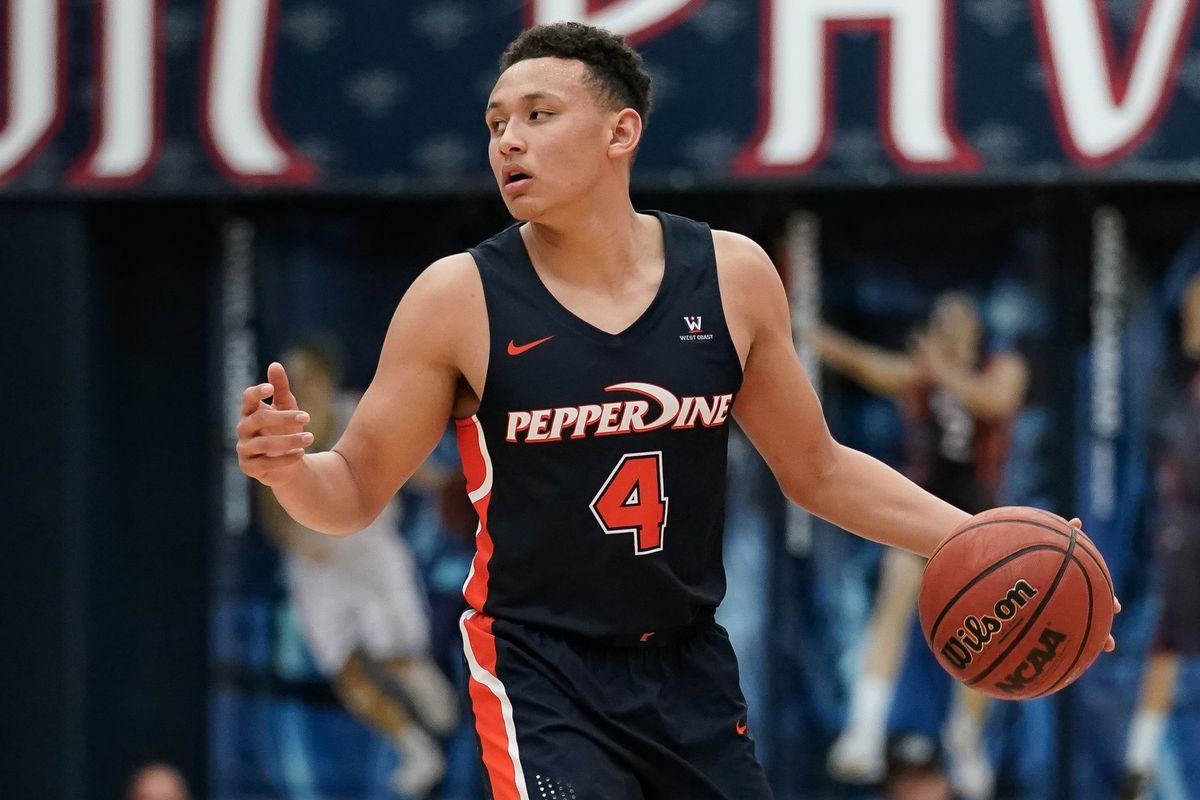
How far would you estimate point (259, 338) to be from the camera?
8758mm

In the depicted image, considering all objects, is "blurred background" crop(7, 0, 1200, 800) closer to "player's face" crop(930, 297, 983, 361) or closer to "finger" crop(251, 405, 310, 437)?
"player's face" crop(930, 297, 983, 361)

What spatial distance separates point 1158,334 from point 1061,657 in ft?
14.8

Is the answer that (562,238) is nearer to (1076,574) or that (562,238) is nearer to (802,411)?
(802,411)

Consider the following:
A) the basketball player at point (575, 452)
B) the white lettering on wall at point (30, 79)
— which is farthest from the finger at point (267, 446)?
the white lettering on wall at point (30, 79)

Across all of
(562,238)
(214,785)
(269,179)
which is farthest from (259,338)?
(562,238)

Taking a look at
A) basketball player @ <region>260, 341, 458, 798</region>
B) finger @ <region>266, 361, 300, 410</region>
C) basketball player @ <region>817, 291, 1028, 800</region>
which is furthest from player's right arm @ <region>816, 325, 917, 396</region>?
finger @ <region>266, 361, 300, 410</region>

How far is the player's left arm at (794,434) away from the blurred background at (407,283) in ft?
13.1

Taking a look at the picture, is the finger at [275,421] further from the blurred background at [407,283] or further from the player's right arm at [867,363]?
the player's right arm at [867,363]

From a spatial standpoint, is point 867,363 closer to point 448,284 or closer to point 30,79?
point 30,79

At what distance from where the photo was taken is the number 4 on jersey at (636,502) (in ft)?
13.1

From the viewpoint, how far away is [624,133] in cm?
422

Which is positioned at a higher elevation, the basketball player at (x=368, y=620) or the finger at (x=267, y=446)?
the finger at (x=267, y=446)

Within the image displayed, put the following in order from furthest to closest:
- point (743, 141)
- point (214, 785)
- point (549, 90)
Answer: point (214, 785) → point (743, 141) → point (549, 90)

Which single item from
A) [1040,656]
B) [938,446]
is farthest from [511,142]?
[938,446]
